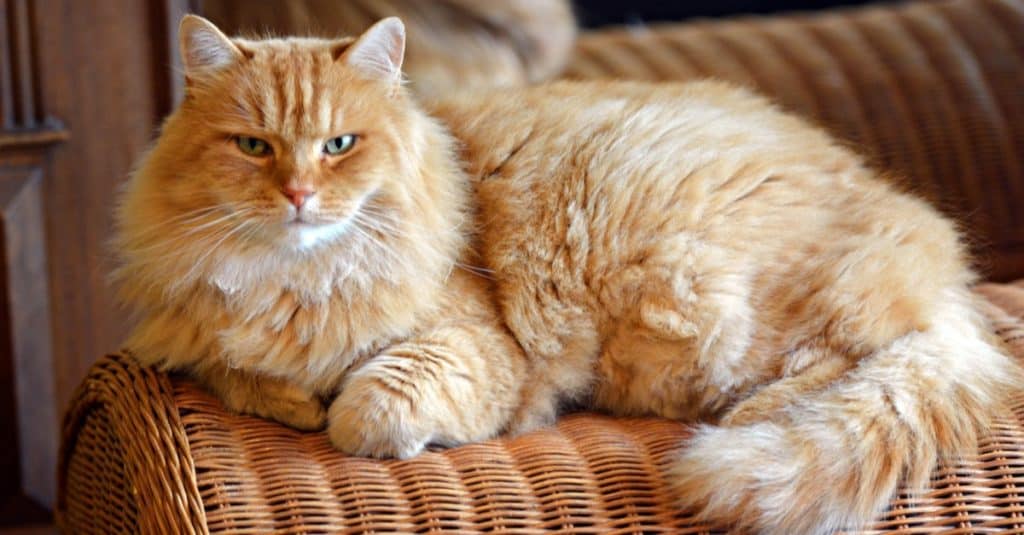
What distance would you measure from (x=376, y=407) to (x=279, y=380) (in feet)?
0.62

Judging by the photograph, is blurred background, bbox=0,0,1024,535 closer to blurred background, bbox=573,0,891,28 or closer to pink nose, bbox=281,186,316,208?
blurred background, bbox=573,0,891,28

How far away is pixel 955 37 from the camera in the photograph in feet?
8.79

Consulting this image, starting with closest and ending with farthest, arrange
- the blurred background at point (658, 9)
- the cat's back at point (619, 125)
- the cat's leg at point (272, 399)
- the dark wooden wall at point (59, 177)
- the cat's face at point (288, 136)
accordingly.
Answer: the cat's face at point (288, 136) < the cat's leg at point (272, 399) < the cat's back at point (619, 125) < the dark wooden wall at point (59, 177) < the blurred background at point (658, 9)

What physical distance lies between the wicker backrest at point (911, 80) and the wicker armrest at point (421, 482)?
1.22 meters

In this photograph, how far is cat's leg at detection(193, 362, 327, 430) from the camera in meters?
1.47

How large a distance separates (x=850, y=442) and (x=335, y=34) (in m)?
1.48

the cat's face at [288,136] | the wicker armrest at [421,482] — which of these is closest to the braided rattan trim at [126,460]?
the wicker armrest at [421,482]

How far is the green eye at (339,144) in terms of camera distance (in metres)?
1.41

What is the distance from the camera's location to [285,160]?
137cm

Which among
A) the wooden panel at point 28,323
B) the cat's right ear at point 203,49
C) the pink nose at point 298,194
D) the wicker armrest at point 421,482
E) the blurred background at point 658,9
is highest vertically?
the cat's right ear at point 203,49

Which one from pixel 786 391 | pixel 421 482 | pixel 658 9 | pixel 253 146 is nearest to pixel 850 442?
pixel 786 391

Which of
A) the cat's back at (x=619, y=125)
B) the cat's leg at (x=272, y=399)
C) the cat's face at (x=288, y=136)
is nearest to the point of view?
the cat's face at (x=288, y=136)

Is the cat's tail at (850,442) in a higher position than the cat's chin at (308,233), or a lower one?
lower

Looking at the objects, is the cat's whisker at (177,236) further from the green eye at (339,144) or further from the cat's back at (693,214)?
the cat's back at (693,214)
